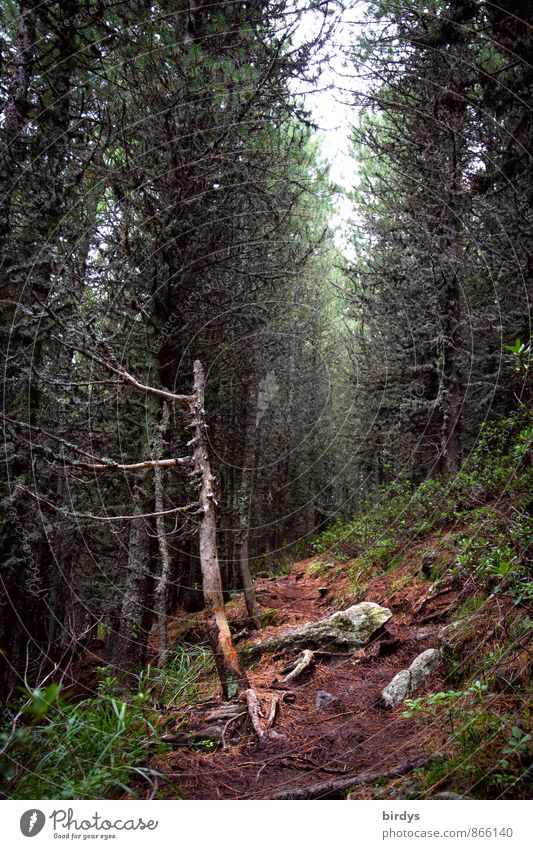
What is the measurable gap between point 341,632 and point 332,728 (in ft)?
7.91

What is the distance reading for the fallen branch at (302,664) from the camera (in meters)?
5.48

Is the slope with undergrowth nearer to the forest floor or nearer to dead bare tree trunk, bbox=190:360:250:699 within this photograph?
the forest floor

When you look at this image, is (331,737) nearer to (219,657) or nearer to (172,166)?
(219,657)

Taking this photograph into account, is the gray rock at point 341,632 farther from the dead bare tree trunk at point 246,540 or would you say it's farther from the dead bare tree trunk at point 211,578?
the dead bare tree trunk at point 246,540

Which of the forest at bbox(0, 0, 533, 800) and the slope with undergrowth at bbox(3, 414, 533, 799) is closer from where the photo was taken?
the slope with undergrowth at bbox(3, 414, 533, 799)

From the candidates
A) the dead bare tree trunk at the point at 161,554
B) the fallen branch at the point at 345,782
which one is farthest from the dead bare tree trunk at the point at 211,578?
the fallen branch at the point at 345,782

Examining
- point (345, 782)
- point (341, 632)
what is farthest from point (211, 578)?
point (341, 632)

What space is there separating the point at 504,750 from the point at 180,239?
21.0 ft

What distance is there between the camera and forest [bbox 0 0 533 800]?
3.38 meters

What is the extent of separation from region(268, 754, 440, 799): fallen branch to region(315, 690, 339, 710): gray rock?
162 cm

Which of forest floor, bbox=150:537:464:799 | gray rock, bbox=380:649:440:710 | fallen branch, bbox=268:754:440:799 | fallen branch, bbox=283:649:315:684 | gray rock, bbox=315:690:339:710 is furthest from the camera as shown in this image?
fallen branch, bbox=283:649:315:684

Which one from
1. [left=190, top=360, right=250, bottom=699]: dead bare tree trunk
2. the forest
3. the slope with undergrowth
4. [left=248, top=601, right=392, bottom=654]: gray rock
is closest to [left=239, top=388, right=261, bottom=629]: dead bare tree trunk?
the forest

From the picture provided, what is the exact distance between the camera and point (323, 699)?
474 cm

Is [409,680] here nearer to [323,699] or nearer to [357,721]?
[357,721]
